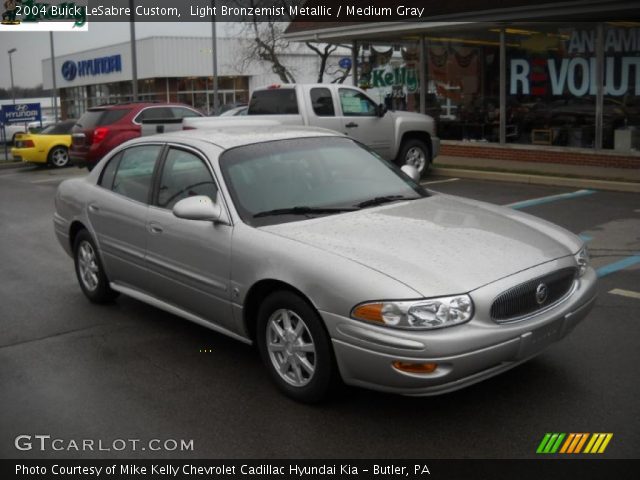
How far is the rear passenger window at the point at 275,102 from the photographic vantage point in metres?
14.0

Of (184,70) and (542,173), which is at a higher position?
(184,70)

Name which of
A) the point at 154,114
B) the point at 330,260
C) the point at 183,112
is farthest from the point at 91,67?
the point at 330,260

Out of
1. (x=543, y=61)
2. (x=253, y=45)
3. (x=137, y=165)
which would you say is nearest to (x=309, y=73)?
(x=253, y=45)

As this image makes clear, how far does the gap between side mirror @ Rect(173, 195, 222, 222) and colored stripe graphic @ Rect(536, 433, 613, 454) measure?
2.40m

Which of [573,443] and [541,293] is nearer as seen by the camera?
[573,443]

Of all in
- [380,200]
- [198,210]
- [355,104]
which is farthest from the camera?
[355,104]

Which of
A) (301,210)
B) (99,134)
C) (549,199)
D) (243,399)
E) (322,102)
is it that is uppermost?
(322,102)

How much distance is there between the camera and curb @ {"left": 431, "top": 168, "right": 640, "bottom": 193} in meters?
12.5

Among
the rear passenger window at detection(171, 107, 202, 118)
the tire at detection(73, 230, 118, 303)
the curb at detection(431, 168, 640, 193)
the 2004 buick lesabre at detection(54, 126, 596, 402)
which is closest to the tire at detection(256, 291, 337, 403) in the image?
the 2004 buick lesabre at detection(54, 126, 596, 402)

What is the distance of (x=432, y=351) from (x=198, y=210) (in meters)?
1.86

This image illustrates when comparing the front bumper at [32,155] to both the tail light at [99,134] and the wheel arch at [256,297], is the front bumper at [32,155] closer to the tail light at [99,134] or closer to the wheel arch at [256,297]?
the tail light at [99,134]

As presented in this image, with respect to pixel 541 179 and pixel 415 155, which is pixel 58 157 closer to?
pixel 415 155

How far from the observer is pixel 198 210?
480 cm

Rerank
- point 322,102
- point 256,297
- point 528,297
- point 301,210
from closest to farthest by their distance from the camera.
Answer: point 528,297, point 256,297, point 301,210, point 322,102
